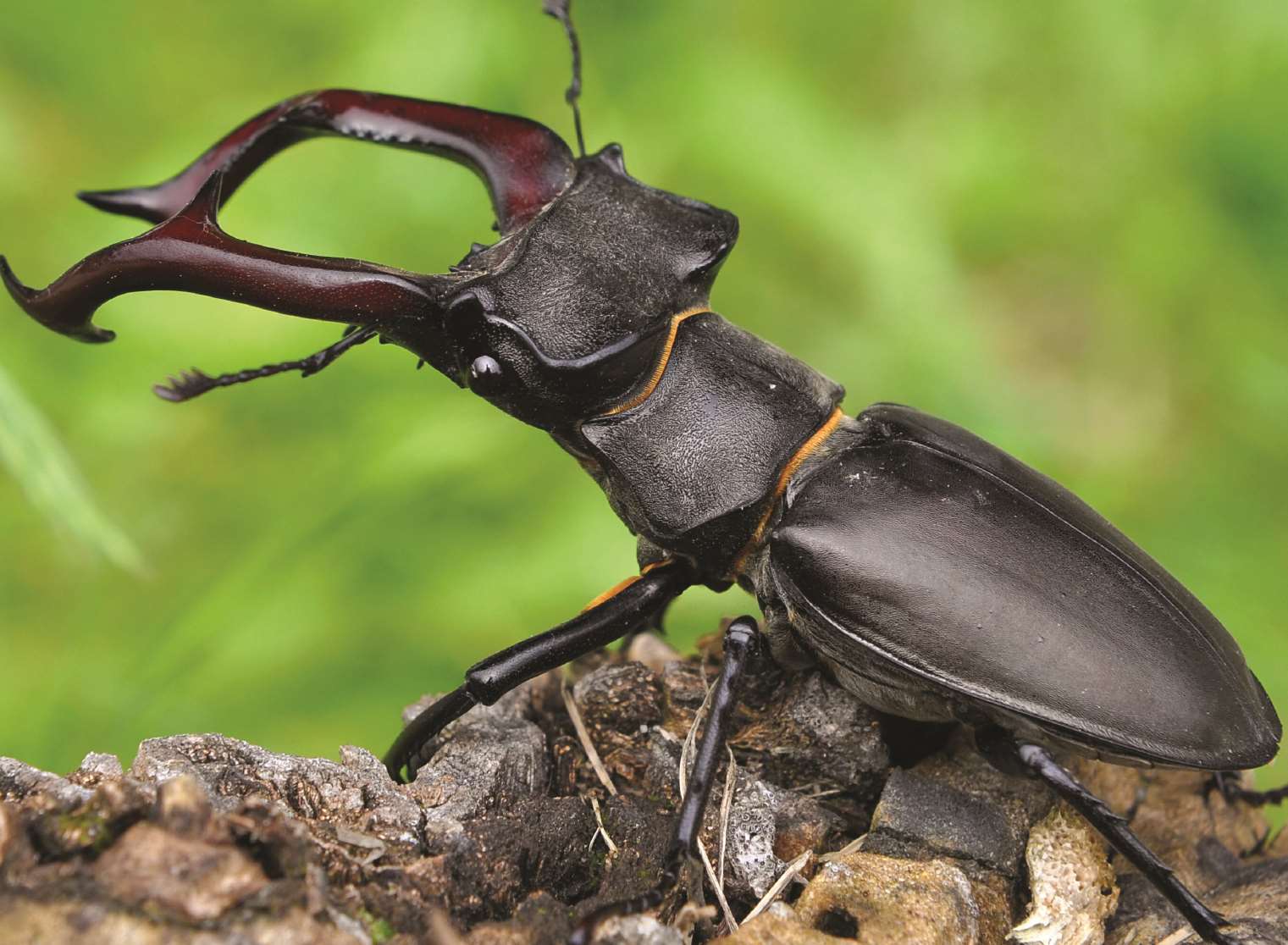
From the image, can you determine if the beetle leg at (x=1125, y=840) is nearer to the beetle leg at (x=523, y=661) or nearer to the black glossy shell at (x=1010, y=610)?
the black glossy shell at (x=1010, y=610)

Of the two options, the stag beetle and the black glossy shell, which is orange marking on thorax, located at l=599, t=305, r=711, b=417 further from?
the black glossy shell

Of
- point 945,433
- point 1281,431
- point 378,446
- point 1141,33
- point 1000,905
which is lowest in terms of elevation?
point 1000,905

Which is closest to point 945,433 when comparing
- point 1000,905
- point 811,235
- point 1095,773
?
point 1095,773

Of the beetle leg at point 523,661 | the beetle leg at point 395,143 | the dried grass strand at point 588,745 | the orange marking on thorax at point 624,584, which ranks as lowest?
the dried grass strand at point 588,745

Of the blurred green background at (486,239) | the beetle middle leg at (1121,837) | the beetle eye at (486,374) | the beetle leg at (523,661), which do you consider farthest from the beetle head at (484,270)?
the beetle middle leg at (1121,837)

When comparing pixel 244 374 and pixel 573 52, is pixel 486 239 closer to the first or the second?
pixel 573 52

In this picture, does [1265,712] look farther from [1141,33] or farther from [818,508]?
[1141,33]

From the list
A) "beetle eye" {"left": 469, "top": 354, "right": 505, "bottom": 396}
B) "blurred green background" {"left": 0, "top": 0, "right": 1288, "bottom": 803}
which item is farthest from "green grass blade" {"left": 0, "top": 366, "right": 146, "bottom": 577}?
"beetle eye" {"left": 469, "top": 354, "right": 505, "bottom": 396}

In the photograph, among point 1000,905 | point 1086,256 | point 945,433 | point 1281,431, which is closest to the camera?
point 1000,905
